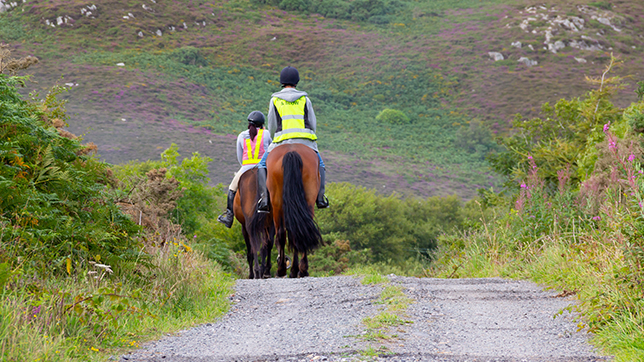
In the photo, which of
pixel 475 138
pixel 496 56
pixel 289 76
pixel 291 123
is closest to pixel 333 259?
pixel 289 76

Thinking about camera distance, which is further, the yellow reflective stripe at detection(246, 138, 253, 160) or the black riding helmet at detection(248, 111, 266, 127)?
the yellow reflective stripe at detection(246, 138, 253, 160)

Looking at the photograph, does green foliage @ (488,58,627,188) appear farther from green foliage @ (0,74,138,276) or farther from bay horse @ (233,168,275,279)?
green foliage @ (0,74,138,276)

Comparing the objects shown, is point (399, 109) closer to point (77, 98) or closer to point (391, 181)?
point (391, 181)

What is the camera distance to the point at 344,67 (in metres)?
94.9

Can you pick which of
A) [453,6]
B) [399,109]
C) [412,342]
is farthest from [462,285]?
[453,6]

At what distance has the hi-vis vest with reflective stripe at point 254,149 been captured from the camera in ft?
38.3

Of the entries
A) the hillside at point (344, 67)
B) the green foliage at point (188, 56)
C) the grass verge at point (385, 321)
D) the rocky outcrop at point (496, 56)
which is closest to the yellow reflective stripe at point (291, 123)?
the grass verge at point (385, 321)

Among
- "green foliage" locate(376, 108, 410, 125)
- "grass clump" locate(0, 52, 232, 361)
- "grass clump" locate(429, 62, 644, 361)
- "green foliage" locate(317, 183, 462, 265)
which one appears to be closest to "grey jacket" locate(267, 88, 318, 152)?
"grass clump" locate(0, 52, 232, 361)

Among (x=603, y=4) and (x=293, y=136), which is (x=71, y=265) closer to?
(x=293, y=136)

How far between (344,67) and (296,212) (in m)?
87.6

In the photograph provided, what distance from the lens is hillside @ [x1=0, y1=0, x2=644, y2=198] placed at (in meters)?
62.5

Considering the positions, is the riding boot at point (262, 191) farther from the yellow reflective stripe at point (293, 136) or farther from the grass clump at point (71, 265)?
the grass clump at point (71, 265)

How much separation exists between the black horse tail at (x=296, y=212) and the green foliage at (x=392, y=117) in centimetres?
7133

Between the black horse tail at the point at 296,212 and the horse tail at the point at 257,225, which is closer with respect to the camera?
the black horse tail at the point at 296,212
